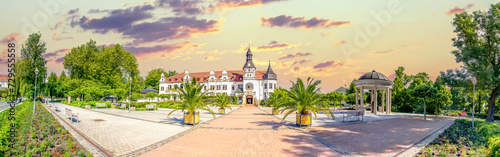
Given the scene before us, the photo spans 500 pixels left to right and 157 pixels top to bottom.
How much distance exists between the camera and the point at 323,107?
15781 mm

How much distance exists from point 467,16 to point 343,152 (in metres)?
22.6

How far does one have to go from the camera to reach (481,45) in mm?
21469

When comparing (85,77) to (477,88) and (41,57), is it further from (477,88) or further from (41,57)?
(477,88)

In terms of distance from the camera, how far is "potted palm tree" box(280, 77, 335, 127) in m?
15.4

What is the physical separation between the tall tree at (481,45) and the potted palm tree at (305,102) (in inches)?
589

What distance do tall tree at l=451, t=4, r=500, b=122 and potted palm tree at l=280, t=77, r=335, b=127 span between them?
14953mm

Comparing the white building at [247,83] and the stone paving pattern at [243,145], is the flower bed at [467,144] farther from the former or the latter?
the white building at [247,83]

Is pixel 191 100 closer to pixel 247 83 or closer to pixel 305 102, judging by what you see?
pixel 305 102

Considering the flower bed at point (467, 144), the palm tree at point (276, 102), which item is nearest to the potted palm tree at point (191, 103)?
the palm tree at point (276, 102)

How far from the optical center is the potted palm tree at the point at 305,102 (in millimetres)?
15430

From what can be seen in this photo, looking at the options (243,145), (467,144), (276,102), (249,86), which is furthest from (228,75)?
(467,144)

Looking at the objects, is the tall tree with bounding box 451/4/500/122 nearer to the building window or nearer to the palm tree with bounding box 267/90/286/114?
the palm tree with bounding box 267/90/286/114

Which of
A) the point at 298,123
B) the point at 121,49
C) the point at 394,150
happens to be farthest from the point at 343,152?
the point at 121,49

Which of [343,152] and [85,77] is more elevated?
[85,77]
